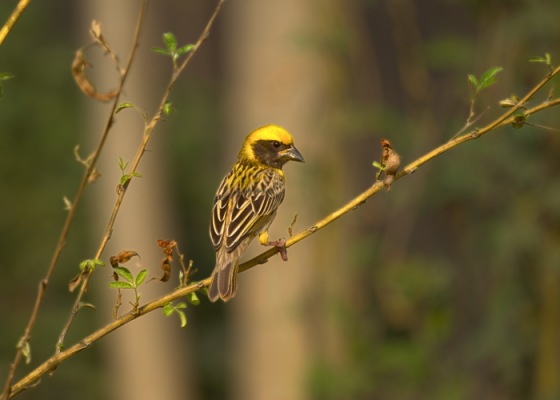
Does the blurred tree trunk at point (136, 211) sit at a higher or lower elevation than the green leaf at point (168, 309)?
higher

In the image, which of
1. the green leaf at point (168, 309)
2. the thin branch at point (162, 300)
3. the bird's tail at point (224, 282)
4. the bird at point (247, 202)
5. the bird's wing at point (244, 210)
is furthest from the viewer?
the bird's wing at point (244, 210)

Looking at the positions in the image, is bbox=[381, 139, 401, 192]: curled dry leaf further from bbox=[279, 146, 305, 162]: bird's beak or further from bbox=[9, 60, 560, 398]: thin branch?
bbox=[279, 146, 305, 162]: bird's beak

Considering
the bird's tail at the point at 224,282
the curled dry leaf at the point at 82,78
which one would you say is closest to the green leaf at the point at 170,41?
the curled dry leaf at the point at 82,78

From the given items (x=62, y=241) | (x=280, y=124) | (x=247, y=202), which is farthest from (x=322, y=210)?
(x=62, y=241)

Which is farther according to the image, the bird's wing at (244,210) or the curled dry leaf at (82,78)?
the bird's wing at (244,210)

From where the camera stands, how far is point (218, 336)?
33.3 ft

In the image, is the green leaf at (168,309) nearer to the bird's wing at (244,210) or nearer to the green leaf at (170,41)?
the green leaf at (170,41)

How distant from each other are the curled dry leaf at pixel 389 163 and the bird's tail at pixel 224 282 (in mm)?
842

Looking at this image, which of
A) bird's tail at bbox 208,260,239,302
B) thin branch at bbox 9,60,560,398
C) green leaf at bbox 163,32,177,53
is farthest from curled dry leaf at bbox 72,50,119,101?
bird's tail at bbox 208,260,239,302

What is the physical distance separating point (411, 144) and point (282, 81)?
273cm

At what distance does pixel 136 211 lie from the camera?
8531mm

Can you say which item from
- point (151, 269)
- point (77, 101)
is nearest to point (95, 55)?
point (77, 101)

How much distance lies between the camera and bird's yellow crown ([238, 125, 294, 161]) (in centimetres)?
347

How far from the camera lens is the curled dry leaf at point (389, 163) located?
1835 mm
